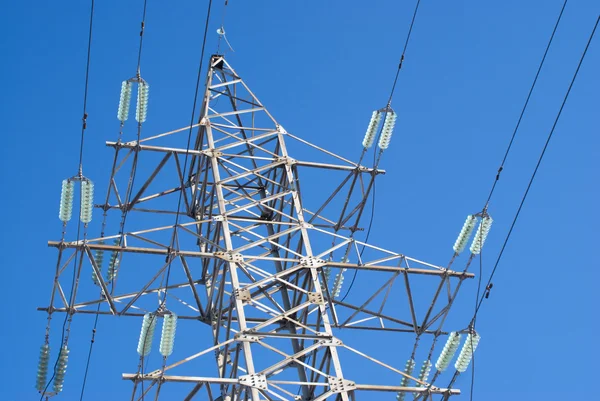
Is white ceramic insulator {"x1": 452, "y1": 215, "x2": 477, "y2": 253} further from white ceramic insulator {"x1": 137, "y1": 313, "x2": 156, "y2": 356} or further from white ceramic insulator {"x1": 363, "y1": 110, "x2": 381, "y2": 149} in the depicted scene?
white ceramic insulator {"x1": 137, "y1": 313, "x2": 156, "y2": 356}

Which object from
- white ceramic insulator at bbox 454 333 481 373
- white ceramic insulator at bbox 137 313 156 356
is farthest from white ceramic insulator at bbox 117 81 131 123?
white ceramic insulator at bbox 454 333 481 373

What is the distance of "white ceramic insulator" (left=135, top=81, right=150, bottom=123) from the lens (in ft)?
129

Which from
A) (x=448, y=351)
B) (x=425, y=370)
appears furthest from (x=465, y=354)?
(x=425, y=370)

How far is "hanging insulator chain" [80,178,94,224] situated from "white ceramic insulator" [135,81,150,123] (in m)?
3.95

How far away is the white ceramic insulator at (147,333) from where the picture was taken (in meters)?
32.7

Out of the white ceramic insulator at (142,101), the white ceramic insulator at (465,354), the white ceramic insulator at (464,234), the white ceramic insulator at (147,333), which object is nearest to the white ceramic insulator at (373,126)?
the white ceramic insulator at (464,234)

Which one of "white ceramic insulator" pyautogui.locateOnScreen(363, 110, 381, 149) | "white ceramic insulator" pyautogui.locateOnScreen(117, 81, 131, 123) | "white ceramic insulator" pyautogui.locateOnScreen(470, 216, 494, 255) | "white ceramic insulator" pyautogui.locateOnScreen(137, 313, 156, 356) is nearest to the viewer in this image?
"white ceramic insulator" pyautogui.locateOnScreen(137, 313, 156, 356)

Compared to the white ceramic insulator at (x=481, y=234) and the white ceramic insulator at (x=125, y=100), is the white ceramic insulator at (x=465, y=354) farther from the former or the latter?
the white ceramic insulator at (x=125, y=100)

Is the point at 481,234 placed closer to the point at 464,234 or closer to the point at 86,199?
the point at 464,234

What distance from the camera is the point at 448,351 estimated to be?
116 ft

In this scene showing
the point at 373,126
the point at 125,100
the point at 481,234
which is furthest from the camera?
the point at 373,126

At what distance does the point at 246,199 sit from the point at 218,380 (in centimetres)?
1205

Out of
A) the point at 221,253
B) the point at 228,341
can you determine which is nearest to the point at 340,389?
the point at 228,341

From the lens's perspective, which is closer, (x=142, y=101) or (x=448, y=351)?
(x=448, y=351)
